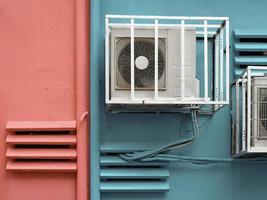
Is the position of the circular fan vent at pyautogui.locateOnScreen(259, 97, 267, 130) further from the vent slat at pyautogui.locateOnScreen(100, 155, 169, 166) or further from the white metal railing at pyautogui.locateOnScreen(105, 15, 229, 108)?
the vent slat at pyautogui.locateOnScreen(100, 155, 169, 166)

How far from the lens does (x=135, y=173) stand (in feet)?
8.18

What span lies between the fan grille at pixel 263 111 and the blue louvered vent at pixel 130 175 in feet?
1.89

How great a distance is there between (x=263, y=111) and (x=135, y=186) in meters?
A: 0.80

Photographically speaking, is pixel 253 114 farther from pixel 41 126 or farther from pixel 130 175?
pixel 41 126

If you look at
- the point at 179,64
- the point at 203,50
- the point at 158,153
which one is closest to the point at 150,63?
the point at 179,64

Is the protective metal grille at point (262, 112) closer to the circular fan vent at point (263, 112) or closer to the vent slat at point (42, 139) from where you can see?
the circular fan vent at point (263, 112)

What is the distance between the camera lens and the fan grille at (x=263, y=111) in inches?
88.1

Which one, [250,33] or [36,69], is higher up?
[250,33]

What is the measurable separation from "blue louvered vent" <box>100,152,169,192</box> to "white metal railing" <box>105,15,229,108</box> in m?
0.41

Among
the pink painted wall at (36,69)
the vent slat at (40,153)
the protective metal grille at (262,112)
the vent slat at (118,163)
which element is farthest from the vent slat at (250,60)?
the vent slat at (40,153)

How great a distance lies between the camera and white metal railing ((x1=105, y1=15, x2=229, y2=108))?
2268 millimetres

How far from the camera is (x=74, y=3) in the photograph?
2574 mm

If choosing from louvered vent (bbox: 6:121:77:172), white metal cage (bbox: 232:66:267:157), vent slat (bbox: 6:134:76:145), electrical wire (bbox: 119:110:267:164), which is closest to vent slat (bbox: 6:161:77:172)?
louvered vent (bbox: 6:121:77:172)

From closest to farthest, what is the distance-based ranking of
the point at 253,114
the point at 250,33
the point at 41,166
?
the point at 253,114
the point at 41,166
the point at 250,33
